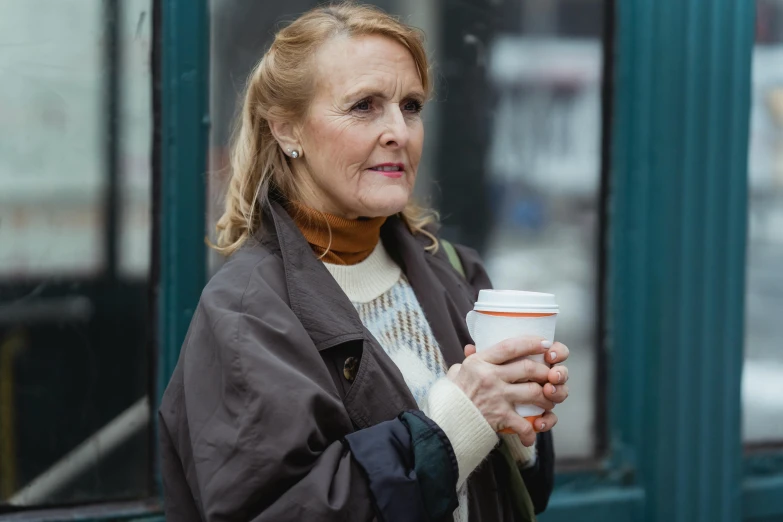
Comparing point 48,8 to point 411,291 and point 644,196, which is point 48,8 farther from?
point 644,196

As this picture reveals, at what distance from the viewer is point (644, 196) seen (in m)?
3.04

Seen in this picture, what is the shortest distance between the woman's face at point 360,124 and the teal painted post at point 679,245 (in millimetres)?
1506

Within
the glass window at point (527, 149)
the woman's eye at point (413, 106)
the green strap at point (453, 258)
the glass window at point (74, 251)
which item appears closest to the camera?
the woman's eye at point (413, 106)

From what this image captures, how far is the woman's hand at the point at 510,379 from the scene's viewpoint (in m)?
1.57

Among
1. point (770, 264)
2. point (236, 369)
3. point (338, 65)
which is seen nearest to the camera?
point (236, 369)

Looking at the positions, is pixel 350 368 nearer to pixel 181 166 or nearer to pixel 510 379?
pixel 510 379

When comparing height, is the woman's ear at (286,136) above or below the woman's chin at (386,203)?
above

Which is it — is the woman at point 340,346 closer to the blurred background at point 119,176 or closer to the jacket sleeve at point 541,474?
the jacket sleeve at point 541,474

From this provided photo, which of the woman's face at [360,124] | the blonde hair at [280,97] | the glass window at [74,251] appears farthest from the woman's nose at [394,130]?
the glass window at [74,251]

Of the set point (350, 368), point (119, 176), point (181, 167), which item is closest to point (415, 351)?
point (350, 368)

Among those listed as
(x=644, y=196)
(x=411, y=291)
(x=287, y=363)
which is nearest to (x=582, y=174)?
(x=644, y=196)

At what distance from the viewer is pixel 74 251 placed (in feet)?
8.16

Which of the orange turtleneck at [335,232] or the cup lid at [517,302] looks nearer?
the cup lid at [517,302]

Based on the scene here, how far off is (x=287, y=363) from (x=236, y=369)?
90mm
